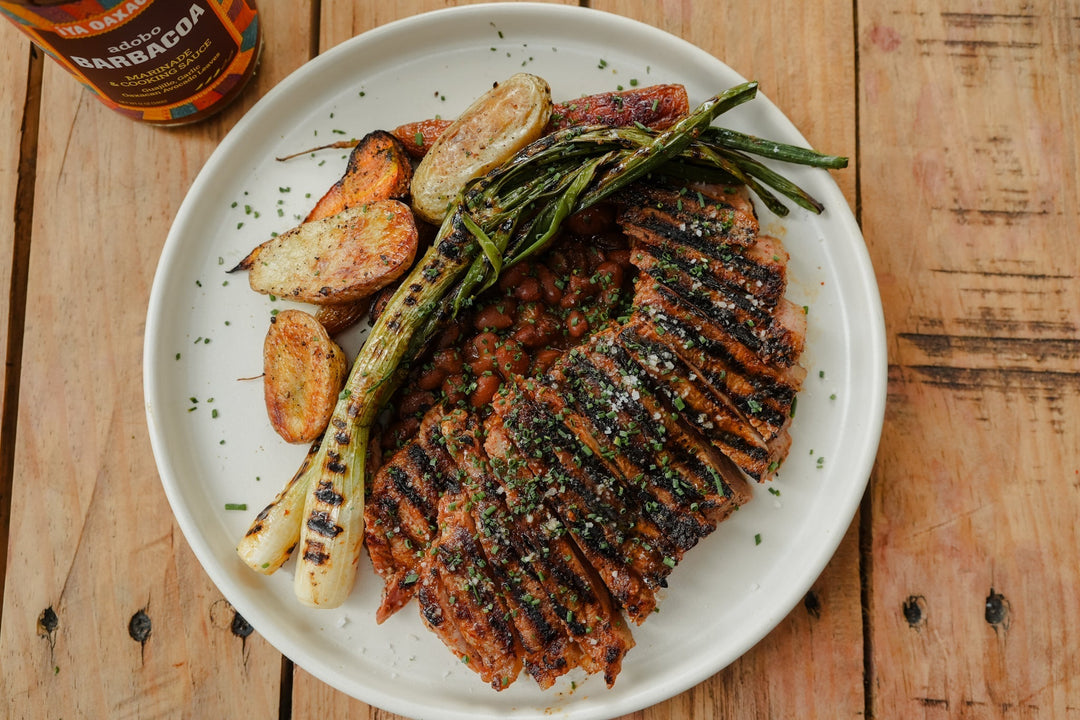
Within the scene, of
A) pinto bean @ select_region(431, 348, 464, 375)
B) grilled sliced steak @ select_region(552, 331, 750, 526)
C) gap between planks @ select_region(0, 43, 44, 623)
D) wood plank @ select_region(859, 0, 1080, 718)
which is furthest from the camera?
gap between planks @ select_region(0, 43, 44, 623)

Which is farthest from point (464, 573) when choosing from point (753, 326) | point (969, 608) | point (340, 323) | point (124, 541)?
point (969, 608)

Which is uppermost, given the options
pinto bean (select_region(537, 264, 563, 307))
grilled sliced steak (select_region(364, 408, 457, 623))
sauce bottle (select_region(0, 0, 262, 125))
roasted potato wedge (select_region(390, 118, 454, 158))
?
sauce bottle (select_region(0, 0, 262, 125))

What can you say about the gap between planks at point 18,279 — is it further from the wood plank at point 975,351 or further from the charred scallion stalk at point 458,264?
the wood plank at point 975,351

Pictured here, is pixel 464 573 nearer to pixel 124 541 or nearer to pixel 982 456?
pixel 124 541

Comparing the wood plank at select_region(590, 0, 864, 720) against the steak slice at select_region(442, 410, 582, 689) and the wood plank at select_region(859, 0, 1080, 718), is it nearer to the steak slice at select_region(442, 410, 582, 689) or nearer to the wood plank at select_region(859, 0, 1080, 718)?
the wood plank at select_region(859, 0, 1080, 718)

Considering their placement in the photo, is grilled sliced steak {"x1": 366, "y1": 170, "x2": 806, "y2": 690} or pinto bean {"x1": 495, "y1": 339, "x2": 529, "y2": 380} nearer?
grilled sliced steak {"x1": 366, "y1": 170, "x2": 806, "y2": 690}

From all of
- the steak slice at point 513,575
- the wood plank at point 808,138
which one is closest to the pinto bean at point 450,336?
the steak slice at point 513,575

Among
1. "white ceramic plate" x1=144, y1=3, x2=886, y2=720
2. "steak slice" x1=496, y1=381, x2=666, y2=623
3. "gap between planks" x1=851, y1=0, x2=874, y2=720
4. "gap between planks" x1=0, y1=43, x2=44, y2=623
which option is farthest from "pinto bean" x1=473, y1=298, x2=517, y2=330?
"gap between planks" x1=0, y1=43, x2=44, y2=623
